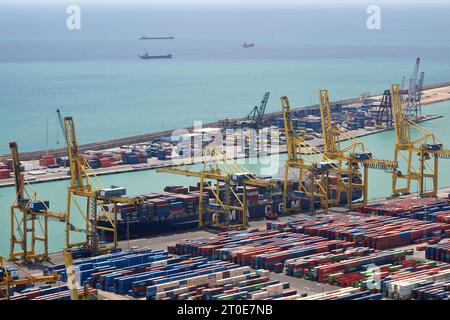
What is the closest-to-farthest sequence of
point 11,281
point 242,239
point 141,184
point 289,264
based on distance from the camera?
point 11,281 → point 289,264 → point 242,239 → point 141,184

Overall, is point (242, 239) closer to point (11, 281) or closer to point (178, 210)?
point (178, 210)

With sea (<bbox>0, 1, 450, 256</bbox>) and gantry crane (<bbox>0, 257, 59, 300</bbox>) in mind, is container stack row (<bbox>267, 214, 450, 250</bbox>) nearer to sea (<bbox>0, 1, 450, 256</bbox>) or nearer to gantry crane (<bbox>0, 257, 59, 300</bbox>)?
sea (<bbox>0, 1, 450, 256</bbox>)

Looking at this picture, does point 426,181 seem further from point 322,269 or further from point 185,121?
point 185,121

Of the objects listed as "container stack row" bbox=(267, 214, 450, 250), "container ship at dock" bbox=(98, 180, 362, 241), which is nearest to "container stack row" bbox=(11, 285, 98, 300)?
"container ship at dock" bbox=(98, 180, 362, 241)

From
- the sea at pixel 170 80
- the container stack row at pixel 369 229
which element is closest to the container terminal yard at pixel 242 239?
the container stack row at pixel 369 229

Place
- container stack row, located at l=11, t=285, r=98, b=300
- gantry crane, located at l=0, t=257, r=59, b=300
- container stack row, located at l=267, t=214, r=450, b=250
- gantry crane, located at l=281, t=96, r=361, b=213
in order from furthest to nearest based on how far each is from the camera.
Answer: gantry crane, located at l=281, t=96, r=361, b=213
container stack row, located at l=267, t=214, r=450, b=250
gantry crane, located at l=0, t=257, r=59, b=300
container stack row, located at l=11, t=285, r=98, b=300

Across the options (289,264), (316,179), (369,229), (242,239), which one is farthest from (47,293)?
(316,179)

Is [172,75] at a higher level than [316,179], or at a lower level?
higher
